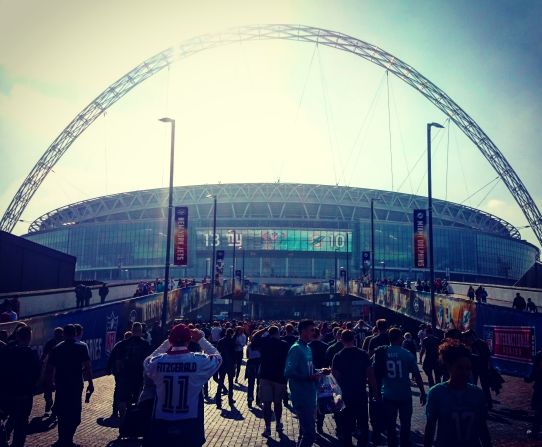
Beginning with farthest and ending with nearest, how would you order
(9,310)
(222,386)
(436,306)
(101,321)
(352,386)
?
(436,306) → (101,321) → (9,310) → (222,386) → (352,386)

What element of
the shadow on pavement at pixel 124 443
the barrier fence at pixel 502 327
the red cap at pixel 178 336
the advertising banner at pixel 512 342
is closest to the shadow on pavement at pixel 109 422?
the shadow on pavement at pixel 124 443

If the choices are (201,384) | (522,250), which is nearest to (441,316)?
(201,384)

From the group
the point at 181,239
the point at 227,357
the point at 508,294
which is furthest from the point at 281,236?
the point at 227,357

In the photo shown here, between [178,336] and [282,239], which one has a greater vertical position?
[282,239]

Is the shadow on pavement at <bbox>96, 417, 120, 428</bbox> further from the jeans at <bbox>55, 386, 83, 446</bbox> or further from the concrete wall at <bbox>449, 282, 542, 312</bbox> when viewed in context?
the concrete wall at <bbox>449, 282, 542, 312</bbox>

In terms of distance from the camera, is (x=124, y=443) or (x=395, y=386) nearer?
(x=395, y=386)

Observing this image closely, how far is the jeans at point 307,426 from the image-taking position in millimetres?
7551

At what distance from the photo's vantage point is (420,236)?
33.9 meters

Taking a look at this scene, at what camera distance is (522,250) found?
135 meters

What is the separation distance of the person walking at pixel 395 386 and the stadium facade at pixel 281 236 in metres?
100

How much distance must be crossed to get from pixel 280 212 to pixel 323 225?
33.5 feet

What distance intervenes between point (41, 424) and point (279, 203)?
108068mm

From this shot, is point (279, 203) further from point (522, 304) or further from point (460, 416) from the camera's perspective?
point (460, 416)

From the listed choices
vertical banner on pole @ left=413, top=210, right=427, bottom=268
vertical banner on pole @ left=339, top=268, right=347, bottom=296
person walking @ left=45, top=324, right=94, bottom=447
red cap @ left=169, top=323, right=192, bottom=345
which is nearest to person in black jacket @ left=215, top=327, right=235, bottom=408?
person walking @ left=45, top=324, right=94, bottom=447
